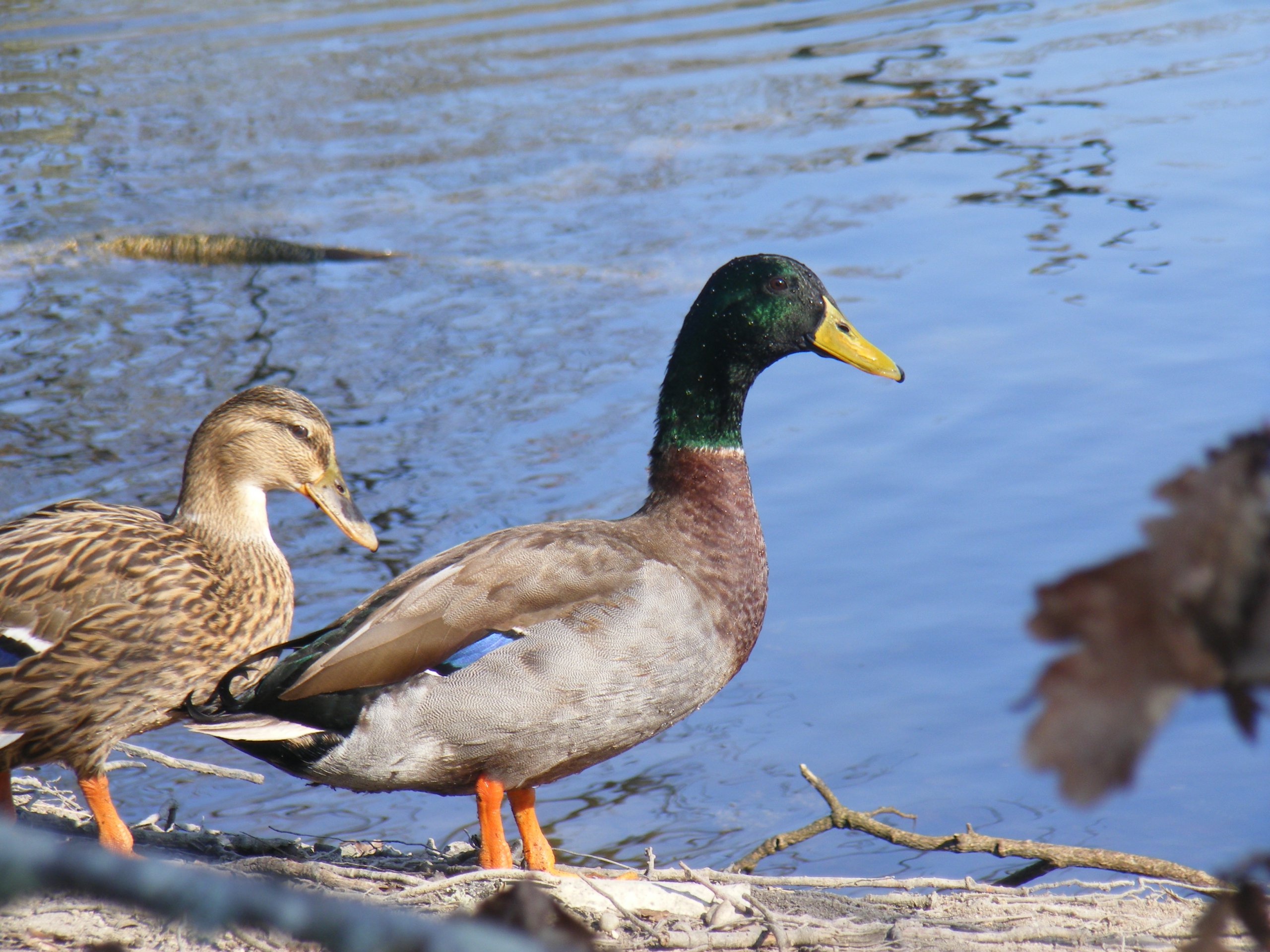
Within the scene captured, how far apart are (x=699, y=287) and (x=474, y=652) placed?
17.8 feet

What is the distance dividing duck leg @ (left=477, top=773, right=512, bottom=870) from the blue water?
1.31m

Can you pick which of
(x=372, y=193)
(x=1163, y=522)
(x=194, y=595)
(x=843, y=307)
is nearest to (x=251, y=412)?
(x=194, y=595)

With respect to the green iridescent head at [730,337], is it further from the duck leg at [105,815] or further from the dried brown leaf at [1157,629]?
the dried brown leaf at [1157,629]

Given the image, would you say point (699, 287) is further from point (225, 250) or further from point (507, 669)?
point (507, 669)

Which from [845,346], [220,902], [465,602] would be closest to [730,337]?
[845,346]

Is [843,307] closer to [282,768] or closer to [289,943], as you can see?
[282,768]

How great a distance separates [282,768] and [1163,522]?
3.11 metres

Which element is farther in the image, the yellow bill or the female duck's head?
the yellow bill

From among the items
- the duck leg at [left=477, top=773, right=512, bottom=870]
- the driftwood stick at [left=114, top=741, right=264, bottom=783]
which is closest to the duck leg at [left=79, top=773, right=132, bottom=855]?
the driftwood stick at [left=114, top=741, right=264, bottom=783]

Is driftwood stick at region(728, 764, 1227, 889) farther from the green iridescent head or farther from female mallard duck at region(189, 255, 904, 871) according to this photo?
the green iridescent head

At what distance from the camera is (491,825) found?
3479 mm

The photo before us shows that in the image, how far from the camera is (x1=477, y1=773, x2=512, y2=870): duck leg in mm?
3461

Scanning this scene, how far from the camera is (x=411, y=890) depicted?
10.2 feet

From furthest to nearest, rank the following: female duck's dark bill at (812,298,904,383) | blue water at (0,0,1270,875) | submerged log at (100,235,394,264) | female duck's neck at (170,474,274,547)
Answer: submerged log at (100,235,394,264) → blue water at (0,0,1270,875) → female duck's dark bill at (812,298,904,383) → female duck's neck at (170,474,274,547)
